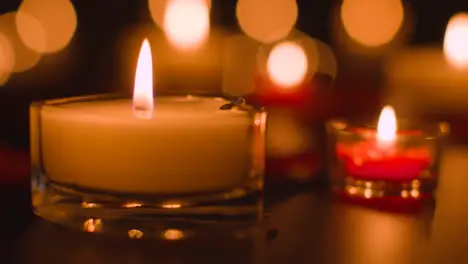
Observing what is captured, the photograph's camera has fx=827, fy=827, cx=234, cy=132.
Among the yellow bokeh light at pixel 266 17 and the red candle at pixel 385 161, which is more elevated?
the red candle at pixel 385 161

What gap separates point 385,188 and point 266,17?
154 inches

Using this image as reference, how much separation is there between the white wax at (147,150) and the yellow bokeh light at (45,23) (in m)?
3.62

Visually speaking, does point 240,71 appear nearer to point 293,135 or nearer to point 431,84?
point 431,84

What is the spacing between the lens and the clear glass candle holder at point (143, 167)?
0.57 metres

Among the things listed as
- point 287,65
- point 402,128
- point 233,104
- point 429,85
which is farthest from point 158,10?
point 233,104

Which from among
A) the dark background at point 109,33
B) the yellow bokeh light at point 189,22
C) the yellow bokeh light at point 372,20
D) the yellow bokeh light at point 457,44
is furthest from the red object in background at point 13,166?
the yellow bokeh light at point 372,20

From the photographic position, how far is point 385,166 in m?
0.77

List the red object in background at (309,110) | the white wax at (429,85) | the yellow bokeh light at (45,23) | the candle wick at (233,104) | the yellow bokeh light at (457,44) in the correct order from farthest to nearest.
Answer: the yellow bokeh light at (45,23)
the yellow bokeh light at (457,44)
the white wax at (429,85)
the red object in background at (309,110)
the candle wick at (233,104)

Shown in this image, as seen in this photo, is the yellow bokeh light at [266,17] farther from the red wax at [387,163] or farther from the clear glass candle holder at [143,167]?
the clear glass candle holder at [143,167]

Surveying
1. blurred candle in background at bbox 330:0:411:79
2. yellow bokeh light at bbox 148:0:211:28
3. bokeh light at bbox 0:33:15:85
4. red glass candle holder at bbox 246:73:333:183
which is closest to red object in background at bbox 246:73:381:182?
red glass candle holder at bbox 246:73:333:183

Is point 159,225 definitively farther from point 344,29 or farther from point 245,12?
point 245,12

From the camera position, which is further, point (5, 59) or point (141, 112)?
point (5, 59)

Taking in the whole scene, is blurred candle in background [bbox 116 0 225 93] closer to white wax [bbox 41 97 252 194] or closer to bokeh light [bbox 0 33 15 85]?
bokeh light [bbox 0 33 15 85]

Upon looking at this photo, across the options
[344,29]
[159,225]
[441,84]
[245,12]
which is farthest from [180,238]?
[245,12]
